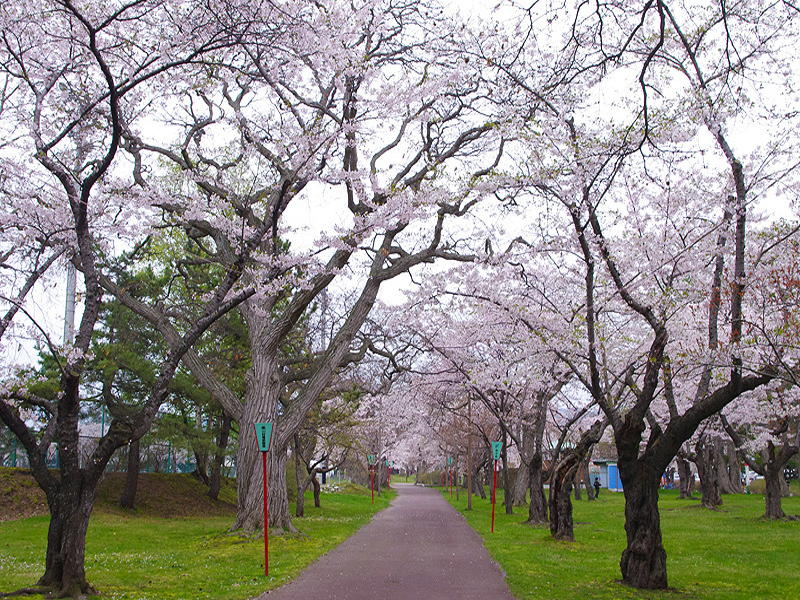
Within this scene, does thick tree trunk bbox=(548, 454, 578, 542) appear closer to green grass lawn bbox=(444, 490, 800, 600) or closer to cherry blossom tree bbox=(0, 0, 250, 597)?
green grass lawn bbox=(444, 490, 800, 600)

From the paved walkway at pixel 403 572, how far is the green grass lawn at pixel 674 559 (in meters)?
0.42

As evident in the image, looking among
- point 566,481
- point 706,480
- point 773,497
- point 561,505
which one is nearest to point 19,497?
point 561,505

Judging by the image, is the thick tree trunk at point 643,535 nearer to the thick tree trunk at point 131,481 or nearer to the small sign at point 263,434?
the small sign at point 263,434

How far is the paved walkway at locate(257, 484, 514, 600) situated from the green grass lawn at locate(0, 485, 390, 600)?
1.46 ft

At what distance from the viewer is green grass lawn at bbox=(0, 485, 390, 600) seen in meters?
8.42

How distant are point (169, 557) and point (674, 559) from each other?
922cm

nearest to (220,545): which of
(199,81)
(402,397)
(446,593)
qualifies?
(446,593)

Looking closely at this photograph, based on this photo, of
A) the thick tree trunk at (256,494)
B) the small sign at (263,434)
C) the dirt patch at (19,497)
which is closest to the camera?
the small sign at (263,434)

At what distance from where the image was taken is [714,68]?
8.08m

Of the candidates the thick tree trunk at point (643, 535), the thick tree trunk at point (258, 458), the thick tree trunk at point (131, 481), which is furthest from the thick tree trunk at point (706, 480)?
the thick tree trunk at point (131, 481)

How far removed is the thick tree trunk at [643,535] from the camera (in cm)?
863

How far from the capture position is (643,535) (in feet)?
28.6

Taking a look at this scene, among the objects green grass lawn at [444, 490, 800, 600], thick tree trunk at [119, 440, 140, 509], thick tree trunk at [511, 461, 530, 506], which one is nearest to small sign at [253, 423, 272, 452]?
green grass lawn at [444, 490, 800, 600]

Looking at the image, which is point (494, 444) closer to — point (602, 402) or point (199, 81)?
point (602, 402)
